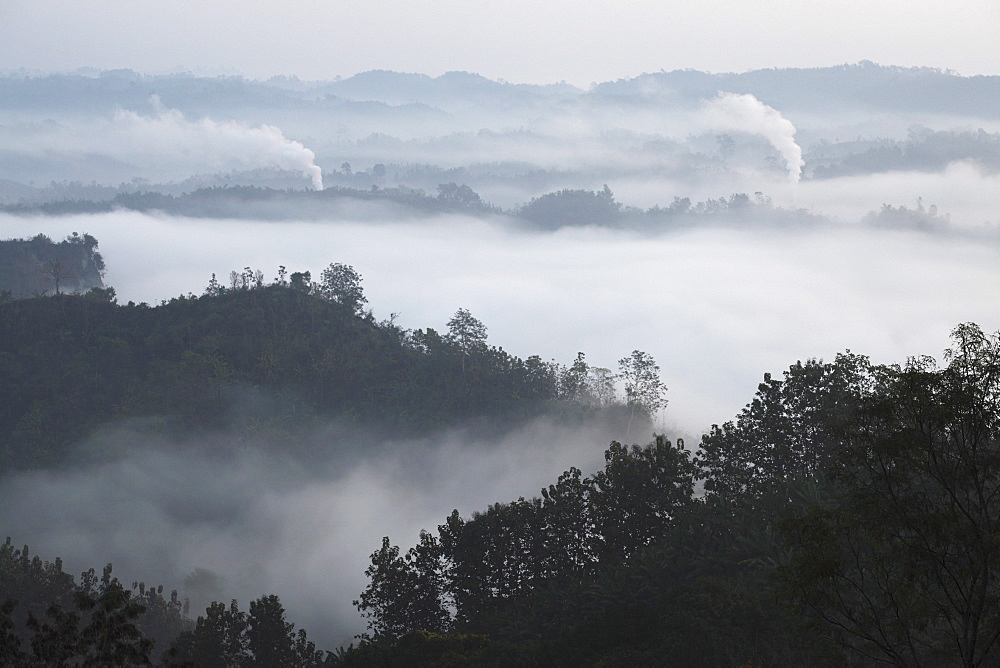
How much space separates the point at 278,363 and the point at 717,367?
8033 cm

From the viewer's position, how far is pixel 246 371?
8944 centimetres

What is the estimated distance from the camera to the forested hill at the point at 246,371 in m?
85.2

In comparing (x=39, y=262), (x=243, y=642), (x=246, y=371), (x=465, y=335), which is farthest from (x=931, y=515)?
(x=39, y=262)

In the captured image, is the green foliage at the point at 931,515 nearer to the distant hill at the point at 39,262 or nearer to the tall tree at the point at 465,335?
the tall tree at the point at 465,335

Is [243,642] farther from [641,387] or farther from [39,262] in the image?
[39,262]

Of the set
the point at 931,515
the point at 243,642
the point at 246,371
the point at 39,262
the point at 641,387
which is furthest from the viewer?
the point at 39,262

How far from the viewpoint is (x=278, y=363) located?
8938 centimetres

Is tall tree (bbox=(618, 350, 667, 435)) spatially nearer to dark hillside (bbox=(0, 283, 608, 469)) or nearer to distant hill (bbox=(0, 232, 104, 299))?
dark hillside (bbox=(0, 283, 608, 469))

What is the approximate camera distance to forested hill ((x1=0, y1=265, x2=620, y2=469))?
85.2m

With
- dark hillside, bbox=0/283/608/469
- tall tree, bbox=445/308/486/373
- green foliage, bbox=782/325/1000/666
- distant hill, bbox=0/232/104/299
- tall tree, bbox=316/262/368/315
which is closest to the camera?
→ green foliage, bbox=782/325/1000/666

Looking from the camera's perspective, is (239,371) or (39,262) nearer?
(239,371)

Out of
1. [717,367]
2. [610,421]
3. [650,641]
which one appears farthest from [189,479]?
[717,367]

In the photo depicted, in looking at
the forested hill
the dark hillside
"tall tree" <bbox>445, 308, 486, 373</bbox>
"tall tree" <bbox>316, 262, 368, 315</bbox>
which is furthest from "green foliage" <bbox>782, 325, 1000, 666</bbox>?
"tall tree" <bbox>316, 262, 368, 315</bbox>

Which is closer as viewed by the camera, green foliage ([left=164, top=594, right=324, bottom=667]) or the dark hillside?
green foliage ([left=164, top=594, right=324, bottom=667])
